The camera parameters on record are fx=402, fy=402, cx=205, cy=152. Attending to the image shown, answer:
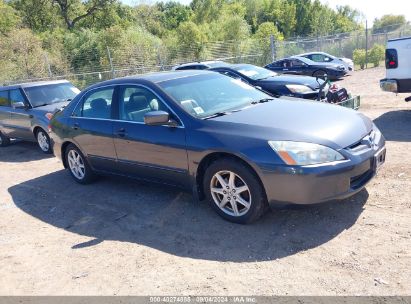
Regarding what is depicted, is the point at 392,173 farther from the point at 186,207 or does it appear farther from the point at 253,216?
the point at 186,207

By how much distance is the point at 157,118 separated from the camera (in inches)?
174

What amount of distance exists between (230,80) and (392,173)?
7.93 ft

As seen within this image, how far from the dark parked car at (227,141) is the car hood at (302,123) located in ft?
0.03

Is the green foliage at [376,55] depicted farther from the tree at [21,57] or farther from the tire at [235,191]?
the tire at [235,191]

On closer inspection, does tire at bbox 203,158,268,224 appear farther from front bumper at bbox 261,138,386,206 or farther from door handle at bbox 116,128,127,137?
door handle at bbox 116,128,127,137

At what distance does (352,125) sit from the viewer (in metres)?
4.18

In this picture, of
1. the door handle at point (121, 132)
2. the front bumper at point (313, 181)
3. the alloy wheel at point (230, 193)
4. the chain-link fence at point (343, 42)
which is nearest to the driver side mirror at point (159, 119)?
the door handle at point (121, 132)

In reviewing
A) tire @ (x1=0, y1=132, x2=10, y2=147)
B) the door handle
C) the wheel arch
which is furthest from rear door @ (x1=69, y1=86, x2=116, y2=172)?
tire @ (x1=0, y1=132, x2=10, y2=147)

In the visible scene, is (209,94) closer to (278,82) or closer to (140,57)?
(278,82)

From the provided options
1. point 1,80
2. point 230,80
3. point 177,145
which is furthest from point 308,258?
point 1,80

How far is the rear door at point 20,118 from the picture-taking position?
928 cm

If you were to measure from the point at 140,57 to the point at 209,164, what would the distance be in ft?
59.7

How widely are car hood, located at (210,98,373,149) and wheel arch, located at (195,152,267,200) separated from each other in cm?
26

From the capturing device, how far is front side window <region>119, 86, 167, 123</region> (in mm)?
4832
